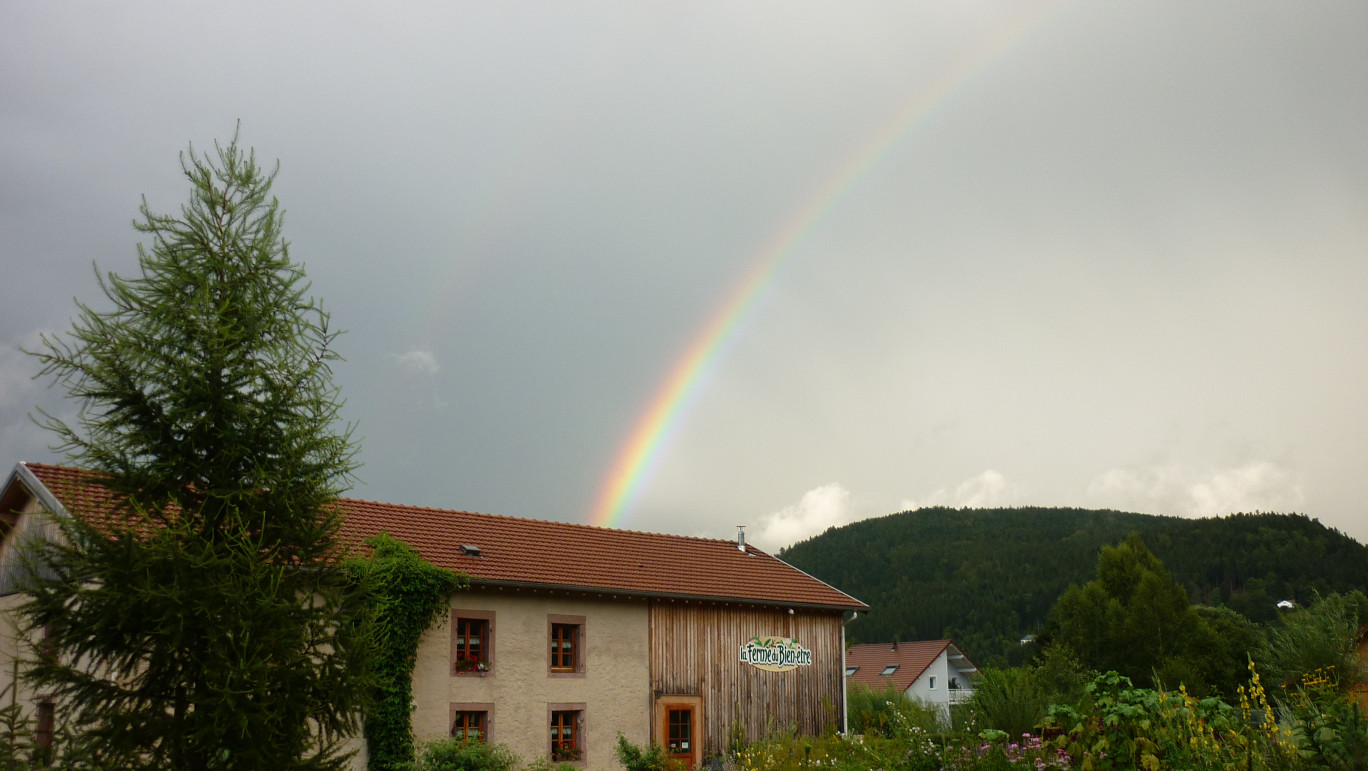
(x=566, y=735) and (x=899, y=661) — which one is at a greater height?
(x=566, y=735)

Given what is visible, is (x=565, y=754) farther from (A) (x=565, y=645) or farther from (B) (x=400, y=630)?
(B) (x=400, y=630)

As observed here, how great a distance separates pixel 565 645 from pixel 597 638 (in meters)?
0.75

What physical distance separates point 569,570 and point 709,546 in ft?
22.2

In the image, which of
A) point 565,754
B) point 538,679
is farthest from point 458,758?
point 565,754

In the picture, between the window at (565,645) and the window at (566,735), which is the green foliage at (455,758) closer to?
the window at (566,735)

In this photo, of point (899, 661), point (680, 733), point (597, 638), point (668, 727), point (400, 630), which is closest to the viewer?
point (400, 630)

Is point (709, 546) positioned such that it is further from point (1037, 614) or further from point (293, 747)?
point (1037, 614)

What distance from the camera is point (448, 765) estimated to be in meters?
16.9

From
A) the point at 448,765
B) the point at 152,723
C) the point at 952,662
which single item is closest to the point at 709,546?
the point at 448,765

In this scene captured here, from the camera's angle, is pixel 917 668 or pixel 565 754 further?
pixel 917 668

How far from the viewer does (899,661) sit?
55688 mm

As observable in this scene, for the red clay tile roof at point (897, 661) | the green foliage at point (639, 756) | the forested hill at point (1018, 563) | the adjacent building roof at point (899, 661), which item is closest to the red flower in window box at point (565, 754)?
the green foliage at point (639, 756)

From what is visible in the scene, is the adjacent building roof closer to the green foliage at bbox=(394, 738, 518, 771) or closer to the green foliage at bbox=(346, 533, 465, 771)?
the green foliage at bbox=(346, 533, 465, 771)

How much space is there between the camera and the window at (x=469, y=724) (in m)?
19.0
